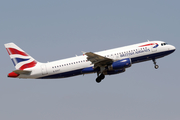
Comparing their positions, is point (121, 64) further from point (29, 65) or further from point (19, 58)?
point (19, 58)

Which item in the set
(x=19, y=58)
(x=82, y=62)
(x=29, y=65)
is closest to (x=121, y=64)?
(x=82, y=62)

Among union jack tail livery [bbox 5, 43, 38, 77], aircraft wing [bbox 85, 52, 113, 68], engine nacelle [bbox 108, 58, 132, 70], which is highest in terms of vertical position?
union jack tail livery [bbox 5, 43, 38, 77]

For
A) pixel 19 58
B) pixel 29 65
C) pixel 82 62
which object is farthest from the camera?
pixel 19 58

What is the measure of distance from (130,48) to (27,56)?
60.2 feet

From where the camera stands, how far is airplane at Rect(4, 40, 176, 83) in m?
49.6

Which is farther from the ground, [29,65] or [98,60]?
[29,65]

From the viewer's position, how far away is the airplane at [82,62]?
49.6 metres

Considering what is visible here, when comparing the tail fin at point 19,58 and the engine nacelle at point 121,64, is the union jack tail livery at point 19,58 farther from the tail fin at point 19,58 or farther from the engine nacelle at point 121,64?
the engine nacelle at point 121,64

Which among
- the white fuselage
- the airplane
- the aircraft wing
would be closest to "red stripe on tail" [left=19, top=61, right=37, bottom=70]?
the airplane

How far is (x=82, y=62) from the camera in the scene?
50500mm

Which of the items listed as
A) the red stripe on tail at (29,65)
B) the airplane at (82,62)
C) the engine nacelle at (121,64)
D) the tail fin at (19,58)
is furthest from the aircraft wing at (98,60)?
the tail fin at (19,58)

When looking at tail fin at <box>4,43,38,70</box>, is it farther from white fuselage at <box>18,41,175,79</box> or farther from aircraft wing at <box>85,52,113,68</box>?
aircraft wing at <box>85,52,113,68</box>

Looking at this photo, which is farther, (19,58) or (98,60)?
(19,58)

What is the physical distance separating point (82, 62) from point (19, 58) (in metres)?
11.2
